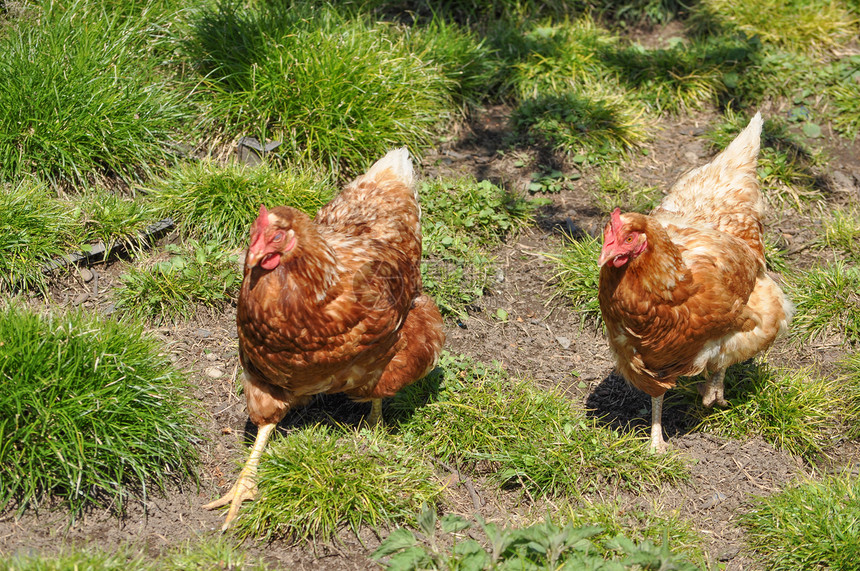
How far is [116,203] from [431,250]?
2.03 metres

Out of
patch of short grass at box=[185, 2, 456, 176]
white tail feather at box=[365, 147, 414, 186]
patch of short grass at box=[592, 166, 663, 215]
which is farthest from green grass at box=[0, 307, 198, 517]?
patch of short grass at box=[592, 166, 663, 215]

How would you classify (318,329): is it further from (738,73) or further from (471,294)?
(738,73)

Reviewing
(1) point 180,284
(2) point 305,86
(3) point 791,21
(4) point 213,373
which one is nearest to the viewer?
(4) point 213,373

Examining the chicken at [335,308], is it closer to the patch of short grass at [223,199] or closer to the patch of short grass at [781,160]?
the patch of short grass at [223,199]

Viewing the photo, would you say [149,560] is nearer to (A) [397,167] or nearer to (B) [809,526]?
(A) [397,167]

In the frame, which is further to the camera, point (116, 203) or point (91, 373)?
point (116, 203)

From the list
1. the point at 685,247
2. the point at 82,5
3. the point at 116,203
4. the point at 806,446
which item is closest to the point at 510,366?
the point at 685,247

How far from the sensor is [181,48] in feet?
19.2

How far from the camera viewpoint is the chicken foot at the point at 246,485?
3.81m

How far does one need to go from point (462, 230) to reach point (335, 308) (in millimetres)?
2193

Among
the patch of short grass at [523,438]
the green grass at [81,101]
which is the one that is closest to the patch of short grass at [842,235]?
the patch of short grass at [523,438]

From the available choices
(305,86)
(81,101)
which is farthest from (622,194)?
(81,101)

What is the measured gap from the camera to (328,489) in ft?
12.3

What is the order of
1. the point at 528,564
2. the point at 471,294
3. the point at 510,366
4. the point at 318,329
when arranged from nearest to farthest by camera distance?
1. the point at 528,564
2. the point at 318,329
3. the point at 510,366
4. the point at 471,294
